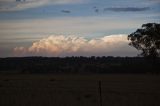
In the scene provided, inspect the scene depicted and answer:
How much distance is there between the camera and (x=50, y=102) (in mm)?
20422

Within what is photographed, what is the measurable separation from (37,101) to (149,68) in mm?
71336

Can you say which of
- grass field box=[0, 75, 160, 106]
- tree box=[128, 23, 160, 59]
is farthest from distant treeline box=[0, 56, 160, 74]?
grass field box=[0, 75, 160, 106]

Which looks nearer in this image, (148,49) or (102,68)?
(148,49)

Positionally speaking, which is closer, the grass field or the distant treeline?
the grass field

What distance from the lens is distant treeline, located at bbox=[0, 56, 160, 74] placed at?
95981 millimetres

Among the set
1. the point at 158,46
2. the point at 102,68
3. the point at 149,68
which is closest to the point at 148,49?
the point at 158,46

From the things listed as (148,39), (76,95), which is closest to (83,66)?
(148,39)

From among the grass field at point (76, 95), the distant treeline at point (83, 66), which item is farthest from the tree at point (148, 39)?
the grass field at point (76, 95)

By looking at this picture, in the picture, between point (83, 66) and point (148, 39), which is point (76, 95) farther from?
point (83, 66)

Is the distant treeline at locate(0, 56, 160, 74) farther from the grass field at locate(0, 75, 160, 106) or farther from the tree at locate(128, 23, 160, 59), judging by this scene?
the grass field at locate(0, 75, 160, 106)

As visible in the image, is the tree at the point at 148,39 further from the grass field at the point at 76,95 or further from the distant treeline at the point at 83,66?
the grass field at the point at 76,95

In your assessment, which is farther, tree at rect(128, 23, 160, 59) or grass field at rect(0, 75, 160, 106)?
tree at rect(128, 23, 160, 59)

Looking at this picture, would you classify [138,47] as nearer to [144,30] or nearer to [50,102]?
[144,30]

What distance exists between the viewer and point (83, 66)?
417ft
